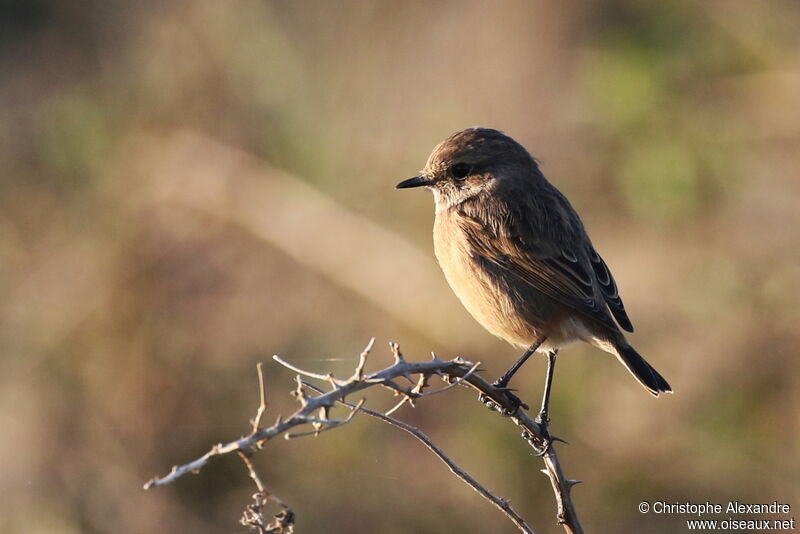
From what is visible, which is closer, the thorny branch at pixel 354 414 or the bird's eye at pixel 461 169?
the thorny branch at pixel 354 414

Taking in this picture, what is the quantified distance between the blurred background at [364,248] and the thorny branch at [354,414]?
11.5 ft

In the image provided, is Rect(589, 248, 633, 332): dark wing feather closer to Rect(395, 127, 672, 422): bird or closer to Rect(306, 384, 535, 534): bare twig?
Rect(395, 127, 672, 422): bird

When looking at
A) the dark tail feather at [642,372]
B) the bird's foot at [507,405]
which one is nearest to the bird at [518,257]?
the dark tail feather at [642,372]

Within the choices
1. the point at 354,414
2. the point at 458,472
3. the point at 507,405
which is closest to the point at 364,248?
the point at 507,405

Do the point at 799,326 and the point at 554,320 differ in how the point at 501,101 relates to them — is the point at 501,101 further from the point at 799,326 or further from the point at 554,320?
the point at 554,320

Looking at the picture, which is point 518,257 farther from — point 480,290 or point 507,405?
point 507,405

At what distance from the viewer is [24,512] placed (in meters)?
6.69

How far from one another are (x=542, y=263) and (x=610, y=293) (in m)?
0.37

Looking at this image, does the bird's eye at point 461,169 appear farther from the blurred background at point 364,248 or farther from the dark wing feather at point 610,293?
the blurred background at point 364,248

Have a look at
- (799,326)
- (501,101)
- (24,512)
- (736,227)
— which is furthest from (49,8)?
(799,326)

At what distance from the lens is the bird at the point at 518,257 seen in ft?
14.9

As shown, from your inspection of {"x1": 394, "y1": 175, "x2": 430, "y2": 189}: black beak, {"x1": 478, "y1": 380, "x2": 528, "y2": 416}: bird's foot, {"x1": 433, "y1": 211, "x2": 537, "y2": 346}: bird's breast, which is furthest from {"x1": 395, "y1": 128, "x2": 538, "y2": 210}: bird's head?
{"x1": 478, "y1": 380, "x2": 528, "y2": 416}: bird's foot

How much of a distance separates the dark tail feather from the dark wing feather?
0.10 meters

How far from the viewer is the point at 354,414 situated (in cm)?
248
